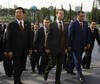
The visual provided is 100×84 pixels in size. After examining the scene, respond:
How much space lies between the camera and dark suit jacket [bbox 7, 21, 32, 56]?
7.80m

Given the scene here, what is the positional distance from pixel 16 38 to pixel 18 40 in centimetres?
7

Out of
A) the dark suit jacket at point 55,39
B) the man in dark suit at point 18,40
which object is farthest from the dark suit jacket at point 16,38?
the dark suit jacket at point 55,39

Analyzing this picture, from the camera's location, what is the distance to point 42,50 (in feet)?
34.2

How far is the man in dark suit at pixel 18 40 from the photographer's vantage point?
7805 mm

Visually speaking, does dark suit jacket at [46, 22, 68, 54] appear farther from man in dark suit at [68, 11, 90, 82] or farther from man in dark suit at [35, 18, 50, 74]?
man in dark suit at [35, 18, 50, 74]

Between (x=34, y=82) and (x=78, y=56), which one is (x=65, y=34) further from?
(x=34, y=82)

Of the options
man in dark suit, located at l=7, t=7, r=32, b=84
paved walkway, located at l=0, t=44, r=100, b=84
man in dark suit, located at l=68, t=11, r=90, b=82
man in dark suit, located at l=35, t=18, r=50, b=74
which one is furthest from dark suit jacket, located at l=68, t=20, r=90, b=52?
man in dark suit, located at l=7, t=7, r=32, b=84

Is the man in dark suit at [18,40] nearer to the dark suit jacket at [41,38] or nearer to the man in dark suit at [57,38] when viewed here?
the man in dark suit at [57,38]

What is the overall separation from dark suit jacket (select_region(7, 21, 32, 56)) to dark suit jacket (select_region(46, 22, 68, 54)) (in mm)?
738

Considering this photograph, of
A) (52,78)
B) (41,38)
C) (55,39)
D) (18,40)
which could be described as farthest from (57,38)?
(41,38)

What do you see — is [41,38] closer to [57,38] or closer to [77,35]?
[77,35]

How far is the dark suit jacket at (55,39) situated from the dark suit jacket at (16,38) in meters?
0.74

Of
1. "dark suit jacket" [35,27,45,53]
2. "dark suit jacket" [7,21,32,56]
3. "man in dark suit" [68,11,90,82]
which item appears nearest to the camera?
"dark suit jacket" [7,21,32,56]

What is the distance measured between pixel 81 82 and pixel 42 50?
1.91 m
